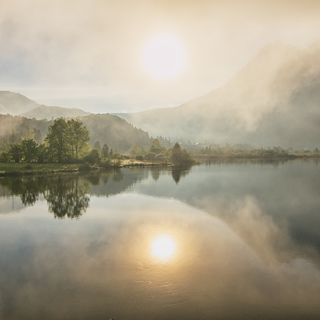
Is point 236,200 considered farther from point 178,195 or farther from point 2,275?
point 2,275

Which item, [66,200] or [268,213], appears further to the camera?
[66,200]

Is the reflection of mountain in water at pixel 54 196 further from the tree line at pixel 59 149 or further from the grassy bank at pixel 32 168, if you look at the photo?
the tree line at pixel 59 149

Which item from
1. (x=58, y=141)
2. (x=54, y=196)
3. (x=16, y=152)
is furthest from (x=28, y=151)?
(x=54, y=196)

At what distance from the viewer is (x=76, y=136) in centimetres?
14400

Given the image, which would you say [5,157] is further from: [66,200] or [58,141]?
[66,200]

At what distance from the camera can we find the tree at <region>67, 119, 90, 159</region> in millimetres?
141875

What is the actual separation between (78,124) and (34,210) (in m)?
100

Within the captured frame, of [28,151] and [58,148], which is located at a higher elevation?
[58,148]

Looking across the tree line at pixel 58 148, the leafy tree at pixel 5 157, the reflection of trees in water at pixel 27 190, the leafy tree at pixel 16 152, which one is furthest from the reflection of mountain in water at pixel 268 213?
the leafy tree at pixel 5 157

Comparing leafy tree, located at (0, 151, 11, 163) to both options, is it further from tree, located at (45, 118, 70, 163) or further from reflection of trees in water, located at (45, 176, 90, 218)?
reflection of trees in water, located at (45, 176, 90, 218)

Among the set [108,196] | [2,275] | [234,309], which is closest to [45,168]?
[108,196]

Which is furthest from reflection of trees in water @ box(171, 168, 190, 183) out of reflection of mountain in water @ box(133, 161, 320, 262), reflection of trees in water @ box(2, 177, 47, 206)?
reflection of trees in water @ box(2, 177, 47, 206)

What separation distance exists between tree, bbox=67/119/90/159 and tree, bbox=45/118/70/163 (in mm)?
4093

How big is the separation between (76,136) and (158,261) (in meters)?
127
